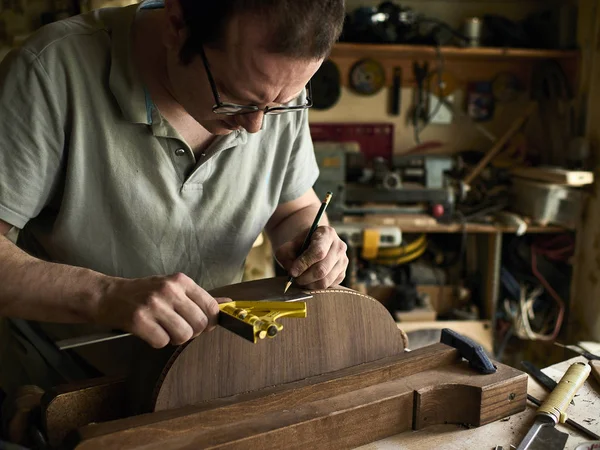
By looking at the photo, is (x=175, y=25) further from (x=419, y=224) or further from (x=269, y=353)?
(x=419, y=224)

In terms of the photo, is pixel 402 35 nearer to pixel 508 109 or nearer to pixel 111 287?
pixel 508 109

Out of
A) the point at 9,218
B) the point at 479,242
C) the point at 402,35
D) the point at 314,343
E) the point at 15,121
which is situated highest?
the point at 402,35

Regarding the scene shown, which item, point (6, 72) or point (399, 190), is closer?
point (6, 72)

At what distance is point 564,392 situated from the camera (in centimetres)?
117

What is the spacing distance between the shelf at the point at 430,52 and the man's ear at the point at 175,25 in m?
2.29

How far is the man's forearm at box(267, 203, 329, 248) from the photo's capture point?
149cm

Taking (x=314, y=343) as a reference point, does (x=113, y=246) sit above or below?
above

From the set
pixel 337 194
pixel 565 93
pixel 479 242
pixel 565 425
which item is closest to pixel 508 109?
pixel 565 93

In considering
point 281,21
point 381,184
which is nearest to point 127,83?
point 281,21

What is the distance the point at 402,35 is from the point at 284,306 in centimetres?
272

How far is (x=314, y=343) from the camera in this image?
1099 mm

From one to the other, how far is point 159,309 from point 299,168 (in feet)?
2.17

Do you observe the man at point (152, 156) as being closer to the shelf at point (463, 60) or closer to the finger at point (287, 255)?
the finger at point (287, 255)

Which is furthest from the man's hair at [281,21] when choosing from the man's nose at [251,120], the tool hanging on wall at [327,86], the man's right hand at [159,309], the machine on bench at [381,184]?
the tool hanging on wall at [327,86]
